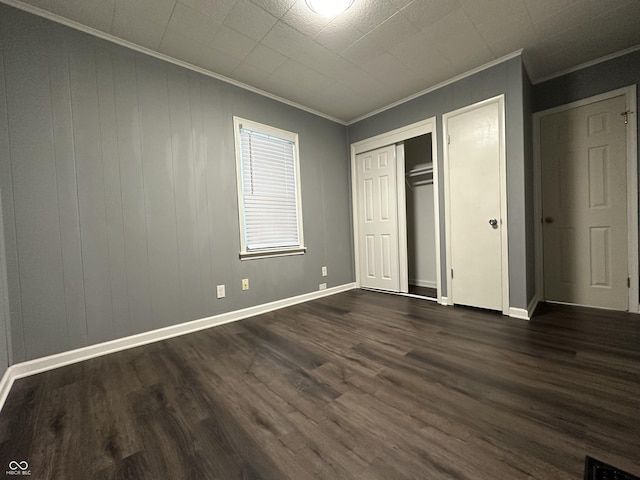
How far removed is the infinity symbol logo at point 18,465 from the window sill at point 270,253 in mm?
1883

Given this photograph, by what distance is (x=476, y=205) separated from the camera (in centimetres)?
265

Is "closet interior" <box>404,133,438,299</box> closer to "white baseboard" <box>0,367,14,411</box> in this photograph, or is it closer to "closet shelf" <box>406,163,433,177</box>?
"closet shelf" <box>406,163,433,177</box>

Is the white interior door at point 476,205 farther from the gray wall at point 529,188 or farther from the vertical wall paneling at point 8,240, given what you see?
the vertical wall paneling at point 8,240

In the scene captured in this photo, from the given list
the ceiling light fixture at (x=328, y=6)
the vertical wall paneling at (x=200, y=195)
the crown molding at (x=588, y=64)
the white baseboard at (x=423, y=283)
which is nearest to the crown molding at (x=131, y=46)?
the vertical wall paneling at (x=200, y=195)

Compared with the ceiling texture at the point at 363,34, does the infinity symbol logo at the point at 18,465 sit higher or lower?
lower

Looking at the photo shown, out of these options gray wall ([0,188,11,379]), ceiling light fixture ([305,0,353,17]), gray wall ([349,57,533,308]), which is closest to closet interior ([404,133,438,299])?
gray wall ([349,57,533,308])

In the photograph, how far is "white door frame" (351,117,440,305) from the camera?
296cm

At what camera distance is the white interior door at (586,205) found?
97.8 inches

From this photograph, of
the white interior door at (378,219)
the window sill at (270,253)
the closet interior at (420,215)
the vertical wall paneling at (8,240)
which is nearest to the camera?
the vertical wall paneling at (8,240)

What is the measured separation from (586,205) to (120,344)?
4642 mm

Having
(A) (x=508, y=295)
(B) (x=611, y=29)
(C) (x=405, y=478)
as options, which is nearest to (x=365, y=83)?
(B) (x=611, y=29)

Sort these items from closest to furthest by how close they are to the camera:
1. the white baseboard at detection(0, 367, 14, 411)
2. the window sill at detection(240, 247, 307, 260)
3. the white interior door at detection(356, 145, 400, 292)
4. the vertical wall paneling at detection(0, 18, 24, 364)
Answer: the white baseboard at detection(0, 367, 14, 411), the vertical wall paneling at detection(0, 18, 24, 364), the window sill at detection(240, 247, 307, 260), the white interior door at detection(356, 145, 400, 292)

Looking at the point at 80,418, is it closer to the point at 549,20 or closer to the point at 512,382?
the point at 512,382

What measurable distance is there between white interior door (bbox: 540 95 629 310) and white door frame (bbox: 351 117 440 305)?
1.23 metres
